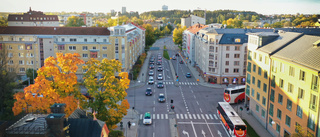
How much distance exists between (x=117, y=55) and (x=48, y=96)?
41.2 m

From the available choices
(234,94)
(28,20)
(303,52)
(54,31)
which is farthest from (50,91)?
(28,20)

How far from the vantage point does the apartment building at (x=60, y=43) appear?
77500mm

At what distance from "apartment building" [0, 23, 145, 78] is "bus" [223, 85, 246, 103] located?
31.3m

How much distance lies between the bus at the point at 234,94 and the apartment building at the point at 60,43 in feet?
103

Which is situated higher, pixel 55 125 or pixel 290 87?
pixel 290 87

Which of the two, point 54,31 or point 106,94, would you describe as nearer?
point 106,94

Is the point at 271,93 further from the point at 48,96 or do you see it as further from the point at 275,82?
the point at 48,96

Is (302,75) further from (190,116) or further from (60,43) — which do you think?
(60,43)

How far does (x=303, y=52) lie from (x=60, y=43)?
2346 inches

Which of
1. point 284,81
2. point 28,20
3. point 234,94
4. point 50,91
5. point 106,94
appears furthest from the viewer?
point 28,20

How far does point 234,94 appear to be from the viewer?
198 ft

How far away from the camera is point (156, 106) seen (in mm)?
59594

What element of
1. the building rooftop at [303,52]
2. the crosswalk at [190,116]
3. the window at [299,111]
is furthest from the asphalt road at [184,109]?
the building rooftop at [303,52]

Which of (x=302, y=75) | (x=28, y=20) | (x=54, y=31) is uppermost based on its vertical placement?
(x=28, y=20)
